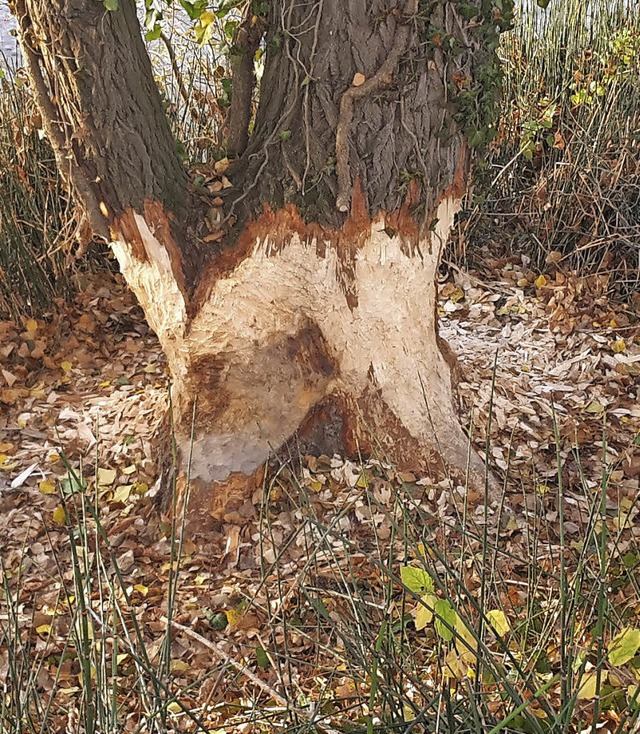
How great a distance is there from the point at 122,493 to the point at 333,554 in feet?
4.15

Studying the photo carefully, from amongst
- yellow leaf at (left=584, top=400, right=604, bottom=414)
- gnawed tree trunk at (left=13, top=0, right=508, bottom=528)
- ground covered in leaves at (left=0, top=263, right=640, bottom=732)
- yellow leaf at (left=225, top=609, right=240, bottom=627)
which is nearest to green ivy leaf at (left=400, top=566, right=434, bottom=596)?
ground covered in leaves at (left=0, top=263, right=640, bottom=732)

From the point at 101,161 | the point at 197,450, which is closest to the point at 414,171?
the point at 101,161

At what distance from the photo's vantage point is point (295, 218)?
209 cm

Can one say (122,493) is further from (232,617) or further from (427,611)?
(427,611)

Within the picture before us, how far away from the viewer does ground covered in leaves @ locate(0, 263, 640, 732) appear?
1.21 metres

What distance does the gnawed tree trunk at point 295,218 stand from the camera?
1.94 metres

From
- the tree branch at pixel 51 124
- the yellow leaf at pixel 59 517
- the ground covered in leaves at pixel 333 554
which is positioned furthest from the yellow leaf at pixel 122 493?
the tree branch at pixel 51 124

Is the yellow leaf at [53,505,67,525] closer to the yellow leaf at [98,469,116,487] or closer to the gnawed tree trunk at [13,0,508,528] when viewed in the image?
the yellow leaf at [98,469,116,487]

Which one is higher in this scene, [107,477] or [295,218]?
[295,218]

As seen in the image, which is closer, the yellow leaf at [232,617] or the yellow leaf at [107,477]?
the yellow leaf at [232,617]

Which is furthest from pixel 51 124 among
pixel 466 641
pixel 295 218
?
pixel 466 641

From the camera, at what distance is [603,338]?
129 inches

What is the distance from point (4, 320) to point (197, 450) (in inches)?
59.1

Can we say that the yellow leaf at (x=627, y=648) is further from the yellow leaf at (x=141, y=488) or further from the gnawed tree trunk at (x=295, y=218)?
the yellow leaf at (x=141, y=488)
